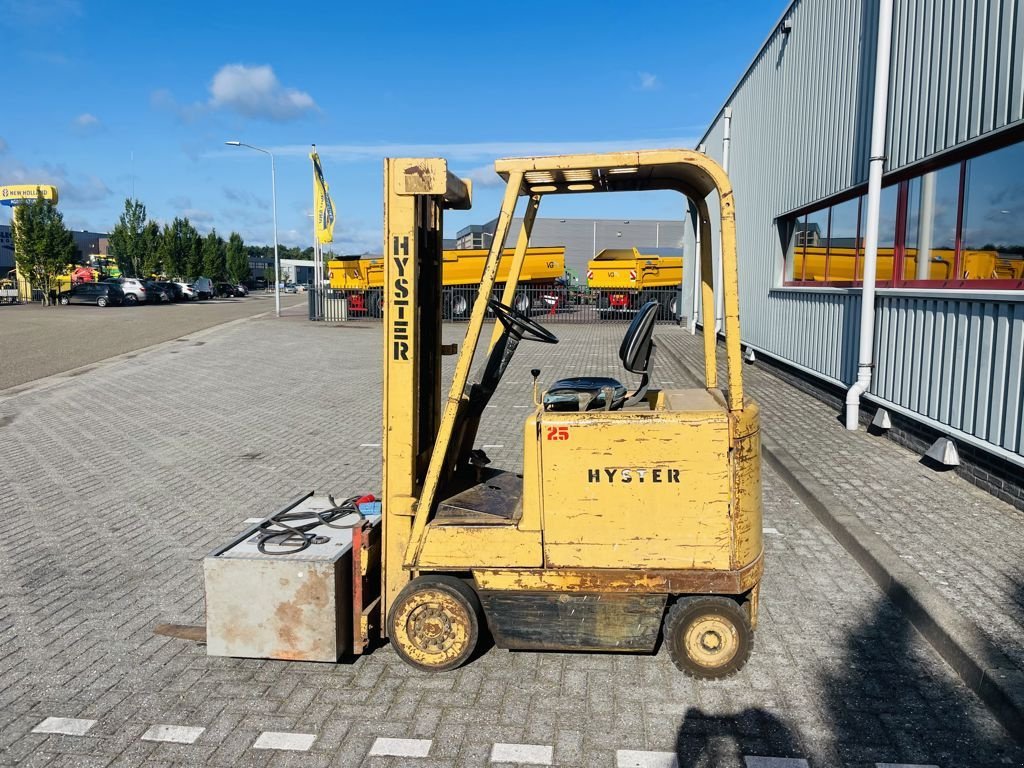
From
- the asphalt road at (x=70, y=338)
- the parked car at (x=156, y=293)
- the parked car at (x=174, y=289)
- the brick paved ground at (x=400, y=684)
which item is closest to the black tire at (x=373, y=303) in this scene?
the asphalt road at (x=70, y=338)

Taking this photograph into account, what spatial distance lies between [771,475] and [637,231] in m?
62.3

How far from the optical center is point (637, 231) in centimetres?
6806

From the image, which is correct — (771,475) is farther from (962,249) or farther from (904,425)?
(962,249)

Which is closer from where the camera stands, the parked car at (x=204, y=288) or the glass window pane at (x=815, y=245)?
the glass window pane at (x=815, y=245)

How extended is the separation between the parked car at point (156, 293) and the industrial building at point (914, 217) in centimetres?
4609

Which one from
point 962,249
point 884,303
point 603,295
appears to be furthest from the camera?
point 603,295

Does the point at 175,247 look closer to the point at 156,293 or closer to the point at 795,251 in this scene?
the point at 156,293

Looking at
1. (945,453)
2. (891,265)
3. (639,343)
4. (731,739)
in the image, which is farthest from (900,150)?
(731,739)

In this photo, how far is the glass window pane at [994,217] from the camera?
6.75 metres

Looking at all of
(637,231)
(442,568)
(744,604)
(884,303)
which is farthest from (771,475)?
(637,231)

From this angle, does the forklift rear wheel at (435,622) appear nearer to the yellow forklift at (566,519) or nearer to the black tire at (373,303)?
the yellow forklift at (566,519)

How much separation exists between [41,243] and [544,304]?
3643 centimetres

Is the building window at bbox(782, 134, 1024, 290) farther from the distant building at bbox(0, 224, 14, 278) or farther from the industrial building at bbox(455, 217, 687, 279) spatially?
the distant building at bbox(0, 224, 14, 278)

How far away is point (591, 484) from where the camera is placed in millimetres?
3717
